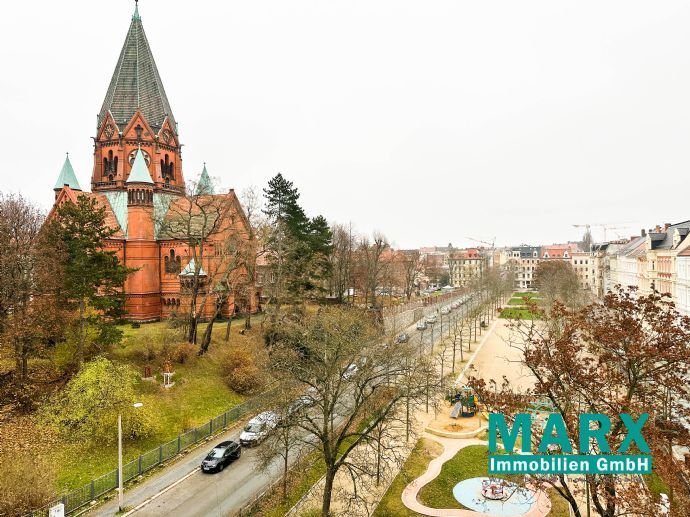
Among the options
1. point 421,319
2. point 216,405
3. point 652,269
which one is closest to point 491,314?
point 421,319

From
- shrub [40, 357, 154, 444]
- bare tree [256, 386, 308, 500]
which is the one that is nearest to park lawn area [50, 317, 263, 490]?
shrub [40, 357, 154, 444]

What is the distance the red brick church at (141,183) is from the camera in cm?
4725

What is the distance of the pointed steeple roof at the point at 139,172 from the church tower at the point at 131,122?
367cm

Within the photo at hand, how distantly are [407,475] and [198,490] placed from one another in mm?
10076

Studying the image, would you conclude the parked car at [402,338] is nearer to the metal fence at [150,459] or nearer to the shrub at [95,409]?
the metal fence at [150,459]

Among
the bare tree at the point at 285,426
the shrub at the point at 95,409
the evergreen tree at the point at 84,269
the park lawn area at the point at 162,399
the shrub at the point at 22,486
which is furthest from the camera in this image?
the evergreen tree at the point at 84,269

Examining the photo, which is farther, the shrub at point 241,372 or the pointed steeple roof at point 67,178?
the pointed steeple roof at point 67,178

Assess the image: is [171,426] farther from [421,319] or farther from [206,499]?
[421,319]

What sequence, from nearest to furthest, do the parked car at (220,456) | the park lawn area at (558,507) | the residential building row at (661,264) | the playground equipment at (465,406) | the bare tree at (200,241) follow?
1. the park lawn area at (558,507)
2. the parked car at (220,456)
3. the playground equipment at (465,406)
4. the bare tree at (200,241)
5. the residential building row at (661,264)

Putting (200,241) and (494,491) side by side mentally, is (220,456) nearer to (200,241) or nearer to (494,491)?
(494,491)

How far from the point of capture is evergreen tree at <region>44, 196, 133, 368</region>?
96.1ft

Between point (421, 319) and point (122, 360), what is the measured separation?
46.1 meters

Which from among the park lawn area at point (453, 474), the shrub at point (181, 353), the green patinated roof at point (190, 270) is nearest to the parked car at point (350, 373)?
the park lawn area at point (453, 474)
